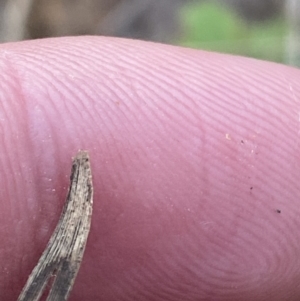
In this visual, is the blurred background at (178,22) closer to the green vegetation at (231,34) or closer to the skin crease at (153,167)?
the green vegetation at (231,34)

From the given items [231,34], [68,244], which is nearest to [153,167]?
[68,244]

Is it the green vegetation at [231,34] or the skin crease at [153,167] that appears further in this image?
the green vegetation at [231,34]

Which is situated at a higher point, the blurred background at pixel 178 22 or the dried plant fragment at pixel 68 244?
the blurred background at pixel 178 22

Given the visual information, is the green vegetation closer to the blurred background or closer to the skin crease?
the blurred background

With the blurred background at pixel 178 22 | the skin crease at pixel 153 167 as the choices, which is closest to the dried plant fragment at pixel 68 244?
the skin crease at pixel 153 167
